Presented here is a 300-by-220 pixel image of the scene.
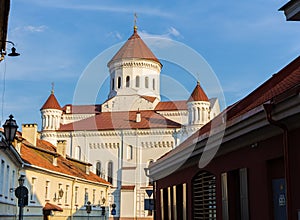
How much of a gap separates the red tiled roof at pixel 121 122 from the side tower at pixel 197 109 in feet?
7.60

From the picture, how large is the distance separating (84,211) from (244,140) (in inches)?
1156

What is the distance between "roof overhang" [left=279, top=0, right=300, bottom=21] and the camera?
849 centimetres

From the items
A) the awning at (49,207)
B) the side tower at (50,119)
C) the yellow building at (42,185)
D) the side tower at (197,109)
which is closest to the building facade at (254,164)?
the yellow building at (42,185)

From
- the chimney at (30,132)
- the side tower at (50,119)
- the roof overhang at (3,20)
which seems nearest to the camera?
the roof overhang at (3,20)

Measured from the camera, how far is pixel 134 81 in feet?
252

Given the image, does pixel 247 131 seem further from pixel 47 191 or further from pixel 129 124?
pixel 129 124

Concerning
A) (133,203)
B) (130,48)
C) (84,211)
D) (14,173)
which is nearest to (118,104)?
(130,48)

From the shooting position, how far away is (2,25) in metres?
14.8

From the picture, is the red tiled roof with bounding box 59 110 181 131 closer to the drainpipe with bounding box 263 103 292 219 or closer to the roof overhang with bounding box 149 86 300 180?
the roof overhang with bounding box 149 86 300 180

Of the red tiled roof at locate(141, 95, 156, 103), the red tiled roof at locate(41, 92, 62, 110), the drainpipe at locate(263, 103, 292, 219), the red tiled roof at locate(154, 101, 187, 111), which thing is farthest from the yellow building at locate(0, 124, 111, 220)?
the red tiled roof at locate(154, 101, 187, 111)

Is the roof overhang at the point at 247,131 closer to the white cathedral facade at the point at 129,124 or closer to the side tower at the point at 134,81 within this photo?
the white cathedral facade at the point at 129,124

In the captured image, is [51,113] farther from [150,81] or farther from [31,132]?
[31,132]

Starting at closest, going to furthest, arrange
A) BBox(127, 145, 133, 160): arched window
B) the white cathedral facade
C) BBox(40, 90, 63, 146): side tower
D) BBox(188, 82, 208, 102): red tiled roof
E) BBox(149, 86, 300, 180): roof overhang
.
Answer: BBox(149, 86, 300, 180): roof overhang
the white cathedral facade
BBox(188, 82, 208, 102): red tiled roof
BBox(127, 145, 133, 160): arched window
BBox(40, 90, 63, 146): side tower

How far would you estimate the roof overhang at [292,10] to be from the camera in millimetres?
8492
